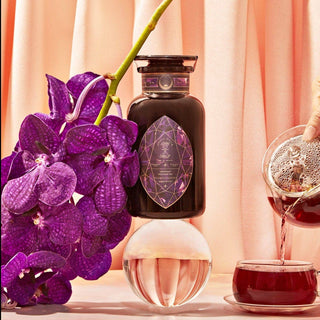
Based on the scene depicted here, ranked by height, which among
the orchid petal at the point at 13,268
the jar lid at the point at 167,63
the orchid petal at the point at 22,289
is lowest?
the orchid petal at the point at 22,289

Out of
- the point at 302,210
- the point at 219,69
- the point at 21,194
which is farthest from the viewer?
the point at 219,69

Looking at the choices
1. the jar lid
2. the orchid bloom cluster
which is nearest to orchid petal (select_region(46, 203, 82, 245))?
the orchid bloom cluster

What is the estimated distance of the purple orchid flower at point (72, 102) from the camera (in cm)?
87

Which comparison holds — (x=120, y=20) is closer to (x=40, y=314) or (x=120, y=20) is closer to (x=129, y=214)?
(x=129, y=214)

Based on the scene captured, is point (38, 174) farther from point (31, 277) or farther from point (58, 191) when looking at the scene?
point (31, 277)

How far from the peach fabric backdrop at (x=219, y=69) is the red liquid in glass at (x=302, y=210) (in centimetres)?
25

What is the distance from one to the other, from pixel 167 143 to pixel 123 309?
0.23m

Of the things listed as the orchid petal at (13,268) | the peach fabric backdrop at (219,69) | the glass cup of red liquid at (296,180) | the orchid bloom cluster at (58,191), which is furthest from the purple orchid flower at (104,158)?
the peach fabric backdrop at (219,69)

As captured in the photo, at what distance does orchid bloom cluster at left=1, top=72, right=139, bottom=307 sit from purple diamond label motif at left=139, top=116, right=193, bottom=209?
0.02 metres

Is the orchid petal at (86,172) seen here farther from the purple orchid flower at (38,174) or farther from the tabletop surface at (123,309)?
the tabletop surface at (123,309)

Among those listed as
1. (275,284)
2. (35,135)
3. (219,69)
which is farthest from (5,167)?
(219,69)

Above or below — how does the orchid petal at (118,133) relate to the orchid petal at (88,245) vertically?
above

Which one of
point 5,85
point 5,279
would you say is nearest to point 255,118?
point 5,85

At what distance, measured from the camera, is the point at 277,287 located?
2.72 ft
